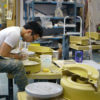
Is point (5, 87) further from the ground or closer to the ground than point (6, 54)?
closer to the ground

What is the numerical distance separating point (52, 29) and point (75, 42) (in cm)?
153

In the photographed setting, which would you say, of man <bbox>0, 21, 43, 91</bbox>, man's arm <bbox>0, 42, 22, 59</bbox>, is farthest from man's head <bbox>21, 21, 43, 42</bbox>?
man's arm <bbox>0, 42, 22, 59</bbox>

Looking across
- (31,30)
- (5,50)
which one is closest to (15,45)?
(5,50)

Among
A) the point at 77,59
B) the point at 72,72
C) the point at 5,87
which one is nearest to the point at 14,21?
the point at 5,87

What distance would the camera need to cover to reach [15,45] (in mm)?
1978

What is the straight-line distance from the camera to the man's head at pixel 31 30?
2.06m

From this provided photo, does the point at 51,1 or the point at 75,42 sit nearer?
the point at 75,42

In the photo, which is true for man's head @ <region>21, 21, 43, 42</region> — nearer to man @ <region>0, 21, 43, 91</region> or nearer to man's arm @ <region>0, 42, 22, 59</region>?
man @ <region>0, 21, 43, 91</region>

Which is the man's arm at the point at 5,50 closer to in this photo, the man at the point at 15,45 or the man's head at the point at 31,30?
the man at the point at 15,45

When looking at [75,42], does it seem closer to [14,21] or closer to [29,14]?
[29,14]

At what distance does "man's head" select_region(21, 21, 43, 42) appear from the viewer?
206 cm

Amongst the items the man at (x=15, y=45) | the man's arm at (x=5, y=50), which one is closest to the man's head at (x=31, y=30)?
the man at (x=15, y=45)

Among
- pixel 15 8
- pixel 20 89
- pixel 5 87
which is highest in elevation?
pixel 15 8

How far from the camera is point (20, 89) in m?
1.75
